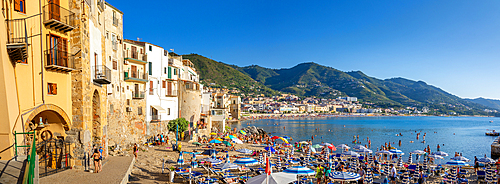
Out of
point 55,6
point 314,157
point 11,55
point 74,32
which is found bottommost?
point 314,157

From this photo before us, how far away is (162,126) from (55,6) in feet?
64.1

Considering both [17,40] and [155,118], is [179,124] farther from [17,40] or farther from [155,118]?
[17,40]

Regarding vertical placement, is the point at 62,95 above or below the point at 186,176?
above

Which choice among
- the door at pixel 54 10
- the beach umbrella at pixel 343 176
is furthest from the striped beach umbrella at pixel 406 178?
the door at pixel 54 10

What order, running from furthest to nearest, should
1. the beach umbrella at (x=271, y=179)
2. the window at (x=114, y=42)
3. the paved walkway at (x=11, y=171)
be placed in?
the window at (x=114, y=42) < the beach umbrella at (x=271, y=179) < the paved walkway at (x=11, y=171)

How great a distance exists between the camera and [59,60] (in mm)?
12008

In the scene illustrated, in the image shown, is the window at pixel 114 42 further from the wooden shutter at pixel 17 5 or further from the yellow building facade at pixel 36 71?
the wooden shutter at pixel 17 5

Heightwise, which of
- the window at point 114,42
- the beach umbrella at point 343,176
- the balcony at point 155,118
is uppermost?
the window at point 114,42

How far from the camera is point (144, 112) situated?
1068 inches

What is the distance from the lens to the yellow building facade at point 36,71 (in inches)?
363

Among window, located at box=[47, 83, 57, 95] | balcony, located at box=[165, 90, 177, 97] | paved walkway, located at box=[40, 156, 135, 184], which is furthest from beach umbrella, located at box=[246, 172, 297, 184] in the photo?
balcony, located at box=[165, 90, 177, 97]

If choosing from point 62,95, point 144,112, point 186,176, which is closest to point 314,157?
point 186,176

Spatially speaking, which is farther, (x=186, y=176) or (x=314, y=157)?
(x=314, y=157)

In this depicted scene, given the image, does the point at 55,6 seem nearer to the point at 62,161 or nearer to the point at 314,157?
the point at 62,161
